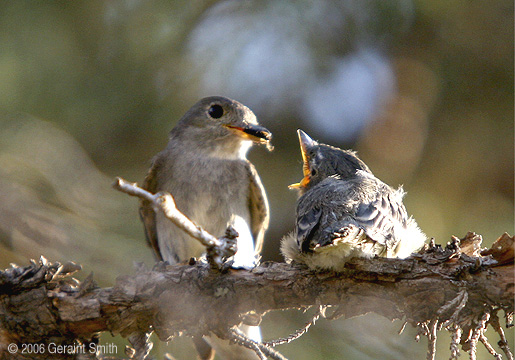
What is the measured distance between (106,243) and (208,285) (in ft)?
3.70

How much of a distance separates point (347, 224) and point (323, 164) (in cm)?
123

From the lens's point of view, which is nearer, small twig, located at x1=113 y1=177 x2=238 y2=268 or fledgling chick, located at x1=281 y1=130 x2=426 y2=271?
small twig, located at x1=113 y1=177 x2=238 y2=268

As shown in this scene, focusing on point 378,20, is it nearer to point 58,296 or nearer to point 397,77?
point 397,77

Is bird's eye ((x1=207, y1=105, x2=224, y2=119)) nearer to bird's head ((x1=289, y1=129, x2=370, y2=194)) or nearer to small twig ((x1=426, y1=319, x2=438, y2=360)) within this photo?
bird's head ((x1=289, y1=129, x2=370, y2=194))

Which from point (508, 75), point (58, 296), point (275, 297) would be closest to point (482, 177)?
point (508, 75)

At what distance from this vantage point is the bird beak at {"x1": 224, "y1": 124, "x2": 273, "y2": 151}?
484 centimetres

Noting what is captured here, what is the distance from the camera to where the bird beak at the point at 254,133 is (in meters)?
4.84

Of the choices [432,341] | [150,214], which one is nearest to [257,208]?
[150,214]

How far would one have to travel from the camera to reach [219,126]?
511 cm

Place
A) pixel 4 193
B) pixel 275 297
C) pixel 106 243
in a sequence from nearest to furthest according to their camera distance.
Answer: pixel 275 297 → pixel 4 193 → pixel 106 243

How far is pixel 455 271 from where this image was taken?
9.27ft

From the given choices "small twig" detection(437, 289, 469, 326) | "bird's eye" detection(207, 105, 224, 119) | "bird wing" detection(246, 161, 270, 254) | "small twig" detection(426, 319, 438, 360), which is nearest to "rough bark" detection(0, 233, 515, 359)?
"small twig" detection(426, 319, 438, 360)

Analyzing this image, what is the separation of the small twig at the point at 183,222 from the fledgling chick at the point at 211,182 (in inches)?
69.1

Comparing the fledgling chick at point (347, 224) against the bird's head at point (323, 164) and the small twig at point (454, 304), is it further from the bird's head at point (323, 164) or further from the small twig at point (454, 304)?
the small twig at point (454, 304)
